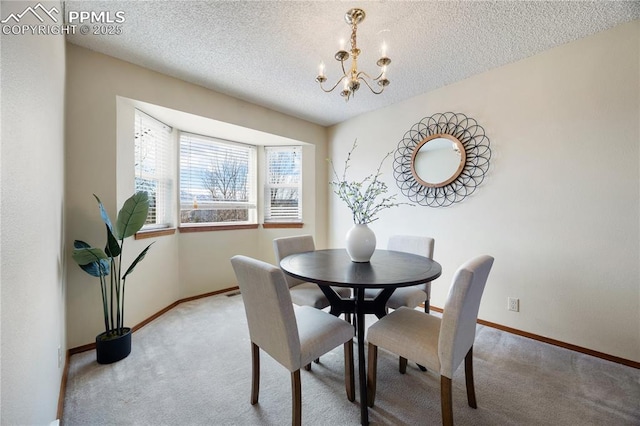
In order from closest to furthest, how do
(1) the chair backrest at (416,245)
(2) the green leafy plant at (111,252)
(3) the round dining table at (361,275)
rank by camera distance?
(3) the round dining table at (361,275) < (2) the green leafy plant at (111,252) < (1) the chair backrest at (416,245)

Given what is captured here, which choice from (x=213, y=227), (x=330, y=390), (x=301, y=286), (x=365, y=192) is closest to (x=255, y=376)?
(x=330, y=390)

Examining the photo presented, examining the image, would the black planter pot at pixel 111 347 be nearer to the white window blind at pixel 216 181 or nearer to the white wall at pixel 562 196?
the white window blind at pixel 216 181

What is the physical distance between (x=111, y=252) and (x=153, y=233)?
75 cm

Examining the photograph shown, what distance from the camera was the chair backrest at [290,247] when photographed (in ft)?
7.63

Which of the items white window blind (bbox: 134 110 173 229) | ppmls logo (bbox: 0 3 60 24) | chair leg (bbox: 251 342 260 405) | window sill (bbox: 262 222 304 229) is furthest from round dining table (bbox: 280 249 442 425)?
white window blind (bbox: 134 110 173 229)

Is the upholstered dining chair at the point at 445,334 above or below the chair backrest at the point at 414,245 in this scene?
below

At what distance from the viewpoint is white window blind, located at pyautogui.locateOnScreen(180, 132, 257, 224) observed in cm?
335

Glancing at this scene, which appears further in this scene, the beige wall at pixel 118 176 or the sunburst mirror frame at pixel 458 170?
the sunburst mirror frame at pixel 458 170

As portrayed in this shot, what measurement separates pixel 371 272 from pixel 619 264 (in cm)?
194

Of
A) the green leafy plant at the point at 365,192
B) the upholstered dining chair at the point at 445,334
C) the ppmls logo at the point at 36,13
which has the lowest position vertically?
the upholstered dining chair at the point at 445,334

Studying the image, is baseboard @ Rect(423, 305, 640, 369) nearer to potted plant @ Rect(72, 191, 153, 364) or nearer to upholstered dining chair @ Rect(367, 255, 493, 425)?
upholstered dining chair @ Rect(367, 255, 493, 425)

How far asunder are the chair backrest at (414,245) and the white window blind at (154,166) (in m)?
2.60

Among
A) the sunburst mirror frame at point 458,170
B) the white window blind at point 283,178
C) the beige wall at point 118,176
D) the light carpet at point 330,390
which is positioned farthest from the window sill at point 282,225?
the light carpet at point 330,390

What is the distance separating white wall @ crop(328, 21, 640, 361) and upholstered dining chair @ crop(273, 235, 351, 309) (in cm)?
151
